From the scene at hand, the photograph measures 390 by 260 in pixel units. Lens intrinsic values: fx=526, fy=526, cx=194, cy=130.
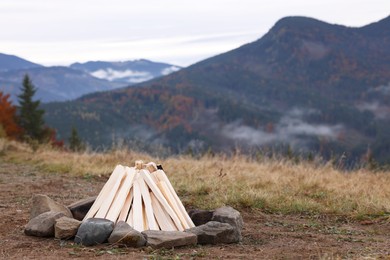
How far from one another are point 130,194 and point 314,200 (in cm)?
356

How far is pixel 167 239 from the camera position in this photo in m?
5.26

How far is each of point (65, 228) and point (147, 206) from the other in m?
0.96

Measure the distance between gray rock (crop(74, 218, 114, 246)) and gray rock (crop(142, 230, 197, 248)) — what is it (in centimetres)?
38

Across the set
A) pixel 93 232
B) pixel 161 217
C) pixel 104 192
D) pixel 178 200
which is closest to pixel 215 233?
pixel 161 217

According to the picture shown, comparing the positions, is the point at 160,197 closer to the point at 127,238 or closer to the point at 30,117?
the point at 127,238

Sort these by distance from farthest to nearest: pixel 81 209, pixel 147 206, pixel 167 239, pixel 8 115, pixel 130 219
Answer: pixel 8 115 → pixel 81 209 → pixel 147 206 → pixel 130 219 → pixel 167 239

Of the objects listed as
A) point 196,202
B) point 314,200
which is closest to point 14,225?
point 196,202

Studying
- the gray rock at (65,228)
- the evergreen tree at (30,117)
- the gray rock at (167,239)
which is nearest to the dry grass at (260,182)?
the gray rock at (167,239)

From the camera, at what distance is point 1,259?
481 centimetres

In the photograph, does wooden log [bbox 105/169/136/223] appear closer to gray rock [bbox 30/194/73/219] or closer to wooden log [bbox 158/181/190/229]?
wooden log [bbox 158/181/190/229]

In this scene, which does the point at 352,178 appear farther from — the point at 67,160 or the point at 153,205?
the point at 67,160

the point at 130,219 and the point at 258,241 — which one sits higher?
the point at 130,219

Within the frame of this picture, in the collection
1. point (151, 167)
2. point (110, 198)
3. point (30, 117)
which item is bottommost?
point (30, 117)

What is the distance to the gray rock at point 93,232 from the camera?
5414 millimetres
